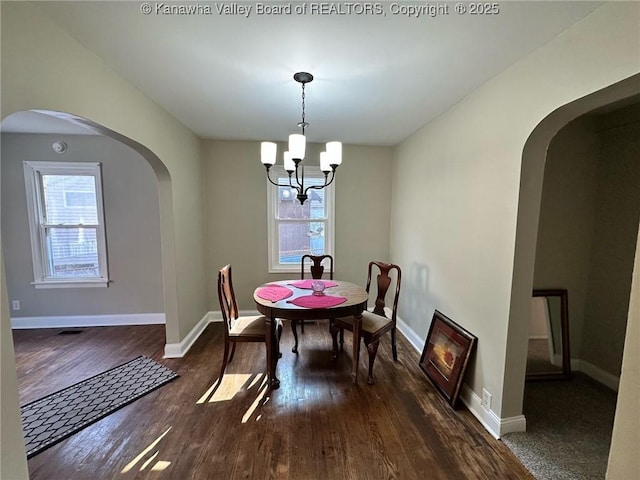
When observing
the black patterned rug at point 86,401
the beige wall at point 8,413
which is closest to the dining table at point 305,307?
the black patterned rug at point 86,401

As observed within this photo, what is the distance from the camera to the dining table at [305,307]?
→ 7.38ft

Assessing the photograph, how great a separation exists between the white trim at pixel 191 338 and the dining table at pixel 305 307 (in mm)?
1110

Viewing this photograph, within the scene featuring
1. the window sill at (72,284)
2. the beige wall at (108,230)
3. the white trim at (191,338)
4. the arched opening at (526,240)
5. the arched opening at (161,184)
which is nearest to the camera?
the arched opening at (526,240)

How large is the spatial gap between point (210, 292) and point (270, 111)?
2.52 m

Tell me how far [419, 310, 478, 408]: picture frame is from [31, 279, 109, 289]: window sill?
3950mm

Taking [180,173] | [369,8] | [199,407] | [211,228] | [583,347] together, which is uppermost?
[369,8]

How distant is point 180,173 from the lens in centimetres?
295

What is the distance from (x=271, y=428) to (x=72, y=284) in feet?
10.9

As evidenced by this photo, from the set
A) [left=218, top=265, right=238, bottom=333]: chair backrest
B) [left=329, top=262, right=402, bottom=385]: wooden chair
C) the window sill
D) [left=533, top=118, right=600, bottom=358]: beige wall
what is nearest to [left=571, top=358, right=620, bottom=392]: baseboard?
[left=533, top=118, right=600, bottom=358]: beige wall

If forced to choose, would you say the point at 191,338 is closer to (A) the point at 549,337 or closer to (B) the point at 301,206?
(B) the point at 301,206

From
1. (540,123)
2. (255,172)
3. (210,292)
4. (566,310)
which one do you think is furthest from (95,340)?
(566,310)

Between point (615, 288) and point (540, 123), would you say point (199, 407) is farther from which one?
point (615, 288)

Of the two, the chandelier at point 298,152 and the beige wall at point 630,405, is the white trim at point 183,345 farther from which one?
the beige wall at point 630,405

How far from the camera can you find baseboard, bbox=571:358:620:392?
240 centimetres
